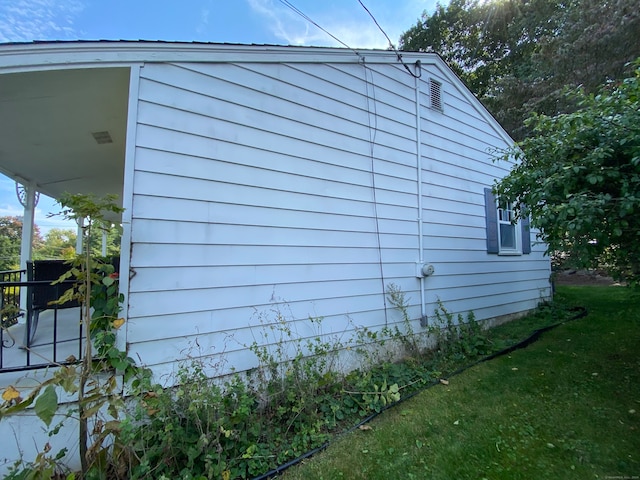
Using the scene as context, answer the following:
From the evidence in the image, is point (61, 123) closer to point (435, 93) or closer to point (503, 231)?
point (435, 93)

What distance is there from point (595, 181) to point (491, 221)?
9.30 ft

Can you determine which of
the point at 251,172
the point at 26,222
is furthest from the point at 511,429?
the point at 26,222

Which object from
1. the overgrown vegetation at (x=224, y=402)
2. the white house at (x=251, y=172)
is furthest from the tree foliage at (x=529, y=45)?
A: the overgrown vegetation at (x=224, y=402)

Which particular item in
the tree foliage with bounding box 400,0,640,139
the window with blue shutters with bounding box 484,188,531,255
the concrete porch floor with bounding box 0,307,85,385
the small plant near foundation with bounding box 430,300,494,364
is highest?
the tree foliage with bounding box 400,0,640,139

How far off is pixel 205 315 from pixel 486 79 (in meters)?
16.3

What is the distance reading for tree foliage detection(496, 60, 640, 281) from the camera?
2684mm

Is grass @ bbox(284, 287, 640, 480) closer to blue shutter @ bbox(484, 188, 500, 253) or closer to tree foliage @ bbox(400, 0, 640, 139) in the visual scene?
blue shutter @ bbox(484, 188, 500, 253)

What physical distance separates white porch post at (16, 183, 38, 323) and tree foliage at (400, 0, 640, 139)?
8374mm

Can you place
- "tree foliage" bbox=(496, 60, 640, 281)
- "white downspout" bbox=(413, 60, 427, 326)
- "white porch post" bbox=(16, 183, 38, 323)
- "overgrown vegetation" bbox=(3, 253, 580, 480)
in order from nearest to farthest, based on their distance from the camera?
"overgrown vegetation" bbox=(3, 253, 580, 480) → "tree foliage" bbox=(496, 60, 640, 281) → "white downspout" bbox=(413, 60, 427, 326) → "white porch post" bbox=(16, 183, 38, 323)

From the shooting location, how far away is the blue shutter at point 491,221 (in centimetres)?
544

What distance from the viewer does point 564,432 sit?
2469 millimetres

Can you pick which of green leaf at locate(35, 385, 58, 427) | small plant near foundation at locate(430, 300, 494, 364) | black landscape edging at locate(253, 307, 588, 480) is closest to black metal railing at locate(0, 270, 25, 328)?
green leaf at locate(35, 385, 58, 427)

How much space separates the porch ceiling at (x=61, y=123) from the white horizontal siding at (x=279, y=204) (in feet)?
1.72

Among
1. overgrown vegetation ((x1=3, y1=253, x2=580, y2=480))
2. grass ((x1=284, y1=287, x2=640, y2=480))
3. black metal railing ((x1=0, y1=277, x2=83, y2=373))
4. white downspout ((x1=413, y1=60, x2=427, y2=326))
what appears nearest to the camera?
overgrown vegetation ((x1=3, y1=253, x2=580, y2=480))
